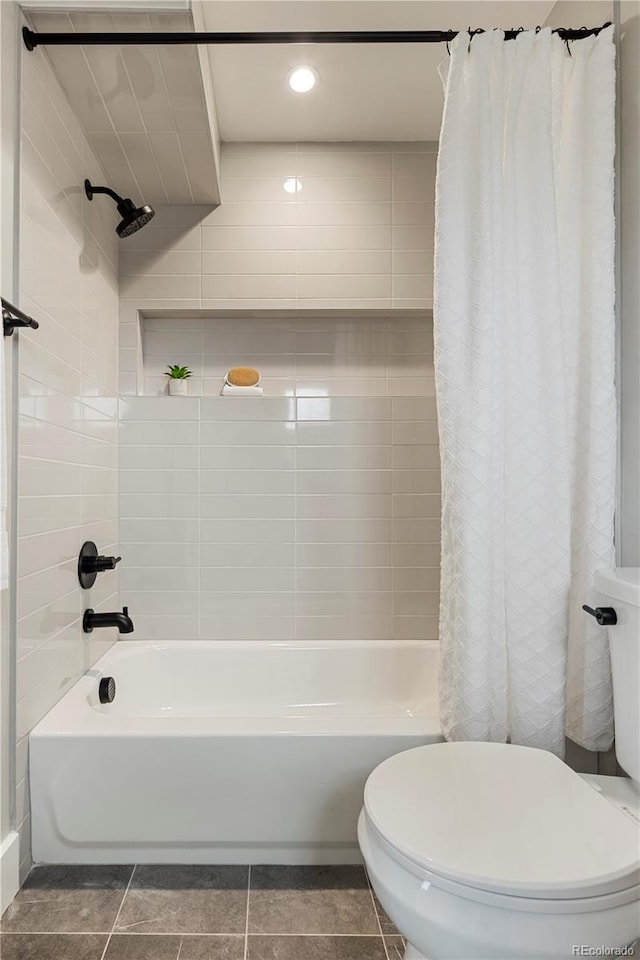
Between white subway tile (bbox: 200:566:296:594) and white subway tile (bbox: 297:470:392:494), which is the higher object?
white subway tile (bbox: 297:470:392:494)

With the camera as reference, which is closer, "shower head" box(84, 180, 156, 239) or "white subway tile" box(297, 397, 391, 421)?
"shower head" box(84, 180, 156, 239)

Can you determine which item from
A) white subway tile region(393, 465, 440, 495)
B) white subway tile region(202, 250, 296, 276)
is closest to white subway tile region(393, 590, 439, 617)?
white subway tile region(393, 465, 440, 495)

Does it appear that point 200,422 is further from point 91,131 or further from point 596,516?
point 596,516

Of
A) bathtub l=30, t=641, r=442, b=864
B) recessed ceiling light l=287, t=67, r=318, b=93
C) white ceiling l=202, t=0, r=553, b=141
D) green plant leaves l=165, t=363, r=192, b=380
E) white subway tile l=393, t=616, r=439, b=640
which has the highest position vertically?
white ceiling l=202, t=0, r=553, b=141

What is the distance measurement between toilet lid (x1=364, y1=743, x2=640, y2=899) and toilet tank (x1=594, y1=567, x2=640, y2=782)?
0.17 meters

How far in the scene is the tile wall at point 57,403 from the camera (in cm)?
161

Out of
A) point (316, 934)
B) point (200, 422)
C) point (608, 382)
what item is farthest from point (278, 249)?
point (316, 934)

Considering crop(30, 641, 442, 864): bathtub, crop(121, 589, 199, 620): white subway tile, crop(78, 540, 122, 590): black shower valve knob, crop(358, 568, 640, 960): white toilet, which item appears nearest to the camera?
crop(358, 568, 640, 960): white toilet

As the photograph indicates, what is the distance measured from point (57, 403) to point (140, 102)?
39.0 inches

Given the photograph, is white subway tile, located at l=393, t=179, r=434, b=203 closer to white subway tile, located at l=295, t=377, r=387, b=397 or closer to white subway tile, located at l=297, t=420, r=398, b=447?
white subway tile, located at l=295, t=377, r=387, b=397

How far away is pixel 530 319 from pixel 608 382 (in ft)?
0.82

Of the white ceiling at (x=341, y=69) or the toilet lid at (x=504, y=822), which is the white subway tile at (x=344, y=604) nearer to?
the toilet lid at (x=504, y=822)

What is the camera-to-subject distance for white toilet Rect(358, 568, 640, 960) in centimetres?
93

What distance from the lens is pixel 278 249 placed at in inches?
102
